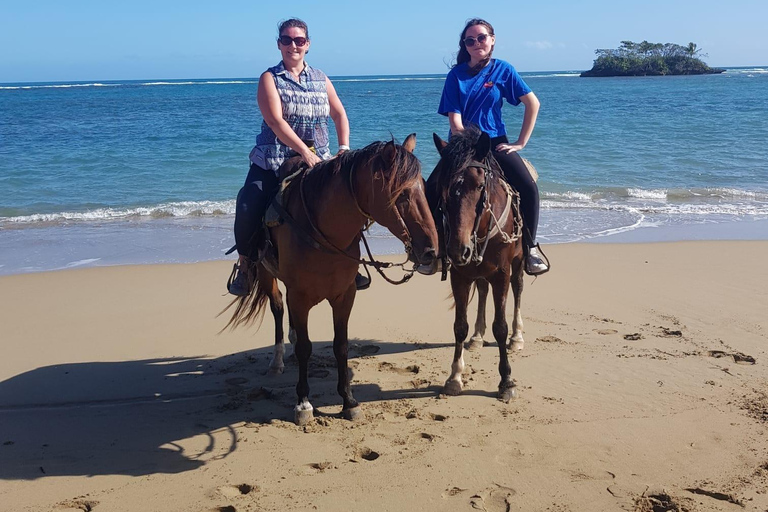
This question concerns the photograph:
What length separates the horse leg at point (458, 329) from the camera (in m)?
4.84

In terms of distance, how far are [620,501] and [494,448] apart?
0.82m

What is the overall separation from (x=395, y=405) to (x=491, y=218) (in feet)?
4.82

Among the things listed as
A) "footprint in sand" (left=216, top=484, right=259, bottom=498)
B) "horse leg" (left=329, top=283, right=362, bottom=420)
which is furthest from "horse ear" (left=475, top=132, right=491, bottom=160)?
"footprint in sand" (left=216, top=484, right=259, bottom=498)

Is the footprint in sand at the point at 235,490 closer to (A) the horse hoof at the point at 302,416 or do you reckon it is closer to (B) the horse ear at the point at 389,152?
(A) the horse hoof at the point at 302,416

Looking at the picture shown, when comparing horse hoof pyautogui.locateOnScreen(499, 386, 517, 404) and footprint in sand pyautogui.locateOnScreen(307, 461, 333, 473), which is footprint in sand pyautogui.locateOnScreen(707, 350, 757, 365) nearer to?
horse hoof pyautogui.locateOnScreen(499, 386, 517, 404)

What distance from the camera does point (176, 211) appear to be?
12375mm

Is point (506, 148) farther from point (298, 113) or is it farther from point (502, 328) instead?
point (298, 113)

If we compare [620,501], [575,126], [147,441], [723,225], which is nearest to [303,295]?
[147,441]

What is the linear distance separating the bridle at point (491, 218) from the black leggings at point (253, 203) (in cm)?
125

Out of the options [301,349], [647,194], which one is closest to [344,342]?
[301,349]

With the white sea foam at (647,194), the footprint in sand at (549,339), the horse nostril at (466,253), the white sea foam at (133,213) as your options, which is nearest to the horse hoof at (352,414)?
the horse nostril at (466,253)

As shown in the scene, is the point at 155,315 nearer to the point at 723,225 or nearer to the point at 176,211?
the point at 176,211

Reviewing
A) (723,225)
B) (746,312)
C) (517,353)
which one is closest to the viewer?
(517,353)

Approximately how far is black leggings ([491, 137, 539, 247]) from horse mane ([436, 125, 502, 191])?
62 cm
